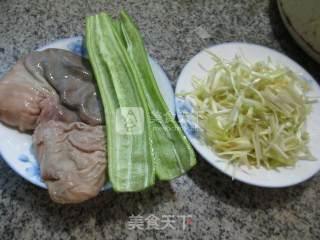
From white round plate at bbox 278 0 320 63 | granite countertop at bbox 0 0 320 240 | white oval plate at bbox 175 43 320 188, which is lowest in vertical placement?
granite countertop at bbox 0 0 320 240

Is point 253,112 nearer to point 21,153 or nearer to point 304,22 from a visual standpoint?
point 304,22

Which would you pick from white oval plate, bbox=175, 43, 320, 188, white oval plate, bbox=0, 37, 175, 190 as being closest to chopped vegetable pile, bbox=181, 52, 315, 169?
white oval plate, bbox=175, 43, 320, 188

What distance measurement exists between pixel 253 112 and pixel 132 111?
0.36m

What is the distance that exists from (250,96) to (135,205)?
0.48 m

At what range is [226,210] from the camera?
1.05m

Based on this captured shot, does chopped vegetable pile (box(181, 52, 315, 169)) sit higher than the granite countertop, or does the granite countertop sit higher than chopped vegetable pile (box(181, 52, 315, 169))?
chopped vegetable pile (box(181, 52, 315, 169))

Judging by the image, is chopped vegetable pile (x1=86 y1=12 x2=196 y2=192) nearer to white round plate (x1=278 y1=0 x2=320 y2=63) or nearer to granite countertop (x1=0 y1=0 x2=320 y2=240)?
granite countertop (x1=0 y1=0 x2=320 y2=240)

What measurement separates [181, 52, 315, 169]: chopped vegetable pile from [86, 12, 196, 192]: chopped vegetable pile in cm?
12

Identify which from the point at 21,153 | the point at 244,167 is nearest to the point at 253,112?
the point at 244,167

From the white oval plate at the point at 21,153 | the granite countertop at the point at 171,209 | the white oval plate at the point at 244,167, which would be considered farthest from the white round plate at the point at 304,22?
the white oval plate at the point at 21,153

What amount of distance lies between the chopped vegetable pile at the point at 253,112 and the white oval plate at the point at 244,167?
0.02 metres

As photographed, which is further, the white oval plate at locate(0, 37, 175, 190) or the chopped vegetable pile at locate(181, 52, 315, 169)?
the chopped vegetable pile at locate(181, 52, 315, 169)

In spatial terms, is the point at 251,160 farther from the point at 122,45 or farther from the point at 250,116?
the point at 122,45

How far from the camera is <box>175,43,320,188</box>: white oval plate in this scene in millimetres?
987
